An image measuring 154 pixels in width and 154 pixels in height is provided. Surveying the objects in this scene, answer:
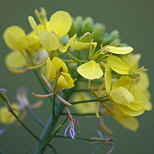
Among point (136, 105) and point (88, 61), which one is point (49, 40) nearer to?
point (88, 61)

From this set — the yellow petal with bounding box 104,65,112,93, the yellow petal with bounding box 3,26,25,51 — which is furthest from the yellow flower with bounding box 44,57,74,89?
the yellow petal with bounding box 3,26,25,51

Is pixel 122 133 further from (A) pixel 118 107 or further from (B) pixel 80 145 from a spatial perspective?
(A) pixel 118 107

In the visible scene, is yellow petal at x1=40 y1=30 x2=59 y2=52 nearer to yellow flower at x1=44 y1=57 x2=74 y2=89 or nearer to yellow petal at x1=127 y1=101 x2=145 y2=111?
yellow flower at x1=44 y1=57 x2=74 y2=89

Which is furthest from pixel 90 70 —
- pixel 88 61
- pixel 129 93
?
pixel 129 93

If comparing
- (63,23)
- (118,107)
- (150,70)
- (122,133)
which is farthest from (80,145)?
(63,23)

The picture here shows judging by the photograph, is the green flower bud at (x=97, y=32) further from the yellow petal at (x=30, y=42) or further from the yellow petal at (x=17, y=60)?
the yellow petal at (x=17, y=60)

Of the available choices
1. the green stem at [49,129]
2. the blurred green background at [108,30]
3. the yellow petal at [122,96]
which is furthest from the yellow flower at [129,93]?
the blurred green background at [108,30]

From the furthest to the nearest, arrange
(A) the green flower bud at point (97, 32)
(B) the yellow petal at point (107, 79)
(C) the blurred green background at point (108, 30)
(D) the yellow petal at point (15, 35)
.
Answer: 1. (C) the blurred green background at point (108, 30)
2. (D) the yellow petal at point (15, 35)
3. (A) the green flower bud at point (97, 32)
4. (B) the yellow petal at point (107, 79)
